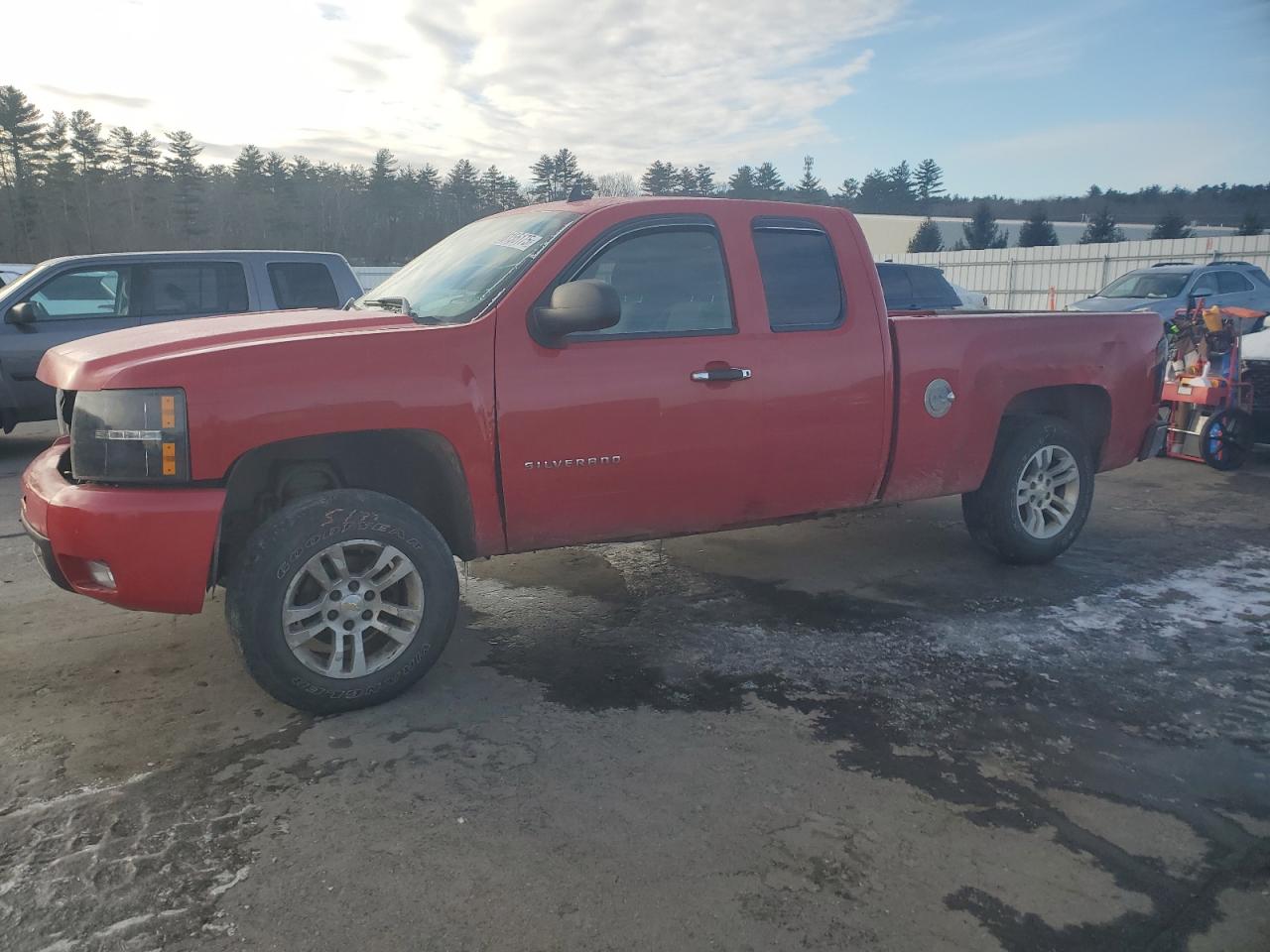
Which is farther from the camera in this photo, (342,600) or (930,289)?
(930,289)

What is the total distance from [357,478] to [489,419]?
24.9 inches

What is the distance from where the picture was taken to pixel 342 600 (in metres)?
3.32

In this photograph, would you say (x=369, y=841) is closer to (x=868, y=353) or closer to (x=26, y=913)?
(x=26, y=913)

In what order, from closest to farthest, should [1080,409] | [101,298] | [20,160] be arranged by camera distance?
[1080,409] → [101,298] → [20,160]

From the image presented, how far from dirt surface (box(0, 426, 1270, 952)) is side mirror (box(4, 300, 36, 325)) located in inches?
178

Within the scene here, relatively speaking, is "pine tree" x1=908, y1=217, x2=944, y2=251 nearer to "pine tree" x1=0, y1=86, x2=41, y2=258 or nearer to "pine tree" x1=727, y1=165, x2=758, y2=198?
"pine tree" x1=727, y1=165, x2=758, y2=198

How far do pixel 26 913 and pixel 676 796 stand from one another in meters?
1.77

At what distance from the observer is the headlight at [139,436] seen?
3.03 metres

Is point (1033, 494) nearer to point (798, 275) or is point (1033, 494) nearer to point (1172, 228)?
point (798, 275)

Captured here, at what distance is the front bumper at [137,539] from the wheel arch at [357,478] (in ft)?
0.65

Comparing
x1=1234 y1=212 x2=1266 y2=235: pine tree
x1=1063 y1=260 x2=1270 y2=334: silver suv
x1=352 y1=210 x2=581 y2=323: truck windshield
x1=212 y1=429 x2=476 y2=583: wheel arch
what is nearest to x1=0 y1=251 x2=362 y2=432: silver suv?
x1=352 y1=210 x2=581 y2=323: truck windshield

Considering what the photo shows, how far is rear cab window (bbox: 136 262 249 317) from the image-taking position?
833cm

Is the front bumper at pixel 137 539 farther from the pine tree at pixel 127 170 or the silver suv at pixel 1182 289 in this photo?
the pine tree at pixel 127 170

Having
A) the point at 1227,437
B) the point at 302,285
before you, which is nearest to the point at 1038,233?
the point at 1227,437
